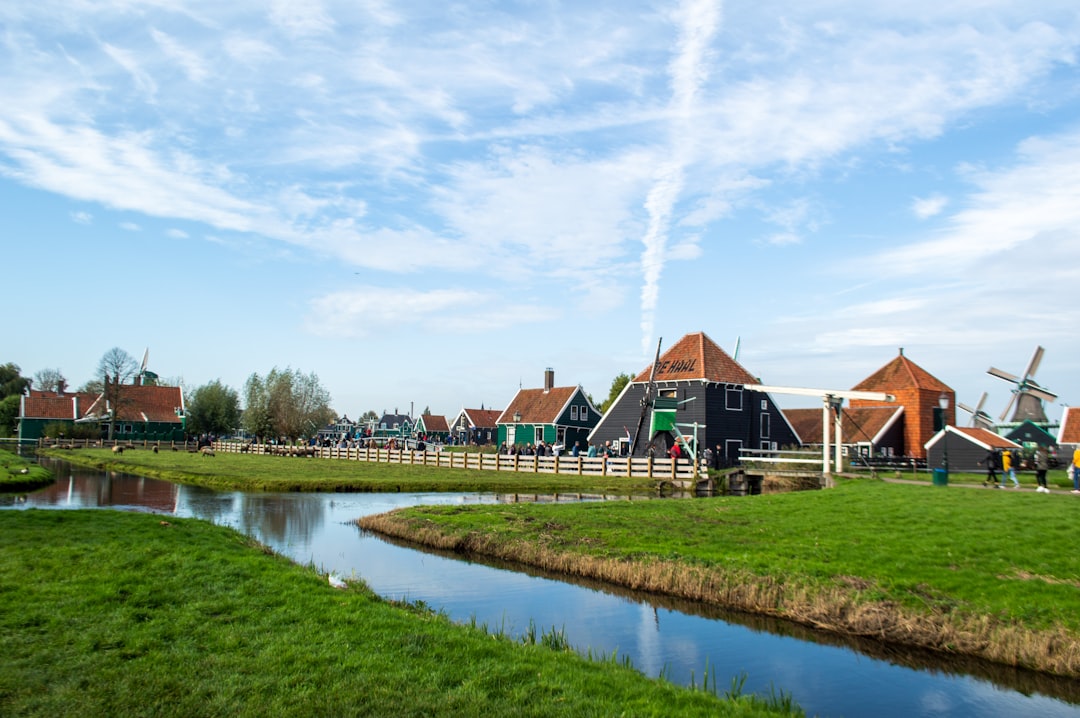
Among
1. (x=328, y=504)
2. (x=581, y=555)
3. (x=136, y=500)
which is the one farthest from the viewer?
(x=328, y=504)

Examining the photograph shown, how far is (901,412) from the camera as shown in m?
43.8

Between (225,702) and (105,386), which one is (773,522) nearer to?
(225,702)

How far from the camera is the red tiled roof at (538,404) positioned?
64.8m

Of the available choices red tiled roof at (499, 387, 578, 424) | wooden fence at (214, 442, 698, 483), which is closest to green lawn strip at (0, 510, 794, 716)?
wooden fence at (214, 442, 698, 483)

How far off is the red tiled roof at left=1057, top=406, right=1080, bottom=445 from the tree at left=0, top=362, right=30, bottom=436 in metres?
99.6

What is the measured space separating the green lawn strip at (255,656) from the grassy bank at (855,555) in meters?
4.62

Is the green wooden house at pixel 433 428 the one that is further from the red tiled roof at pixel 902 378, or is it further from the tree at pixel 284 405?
the red tiled roof at pixel 902 378

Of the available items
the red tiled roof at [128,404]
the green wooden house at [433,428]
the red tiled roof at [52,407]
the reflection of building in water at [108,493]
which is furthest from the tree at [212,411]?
the reflection of building in water at [108,493]

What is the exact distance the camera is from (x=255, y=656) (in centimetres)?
731

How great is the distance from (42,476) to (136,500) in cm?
934

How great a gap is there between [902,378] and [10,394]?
11148cm

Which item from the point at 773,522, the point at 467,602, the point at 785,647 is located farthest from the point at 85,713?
the point at 773,522

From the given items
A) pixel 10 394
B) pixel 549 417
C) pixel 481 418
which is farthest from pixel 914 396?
pixel 10 394

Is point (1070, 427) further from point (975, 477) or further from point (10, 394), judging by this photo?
point (10, 394)
